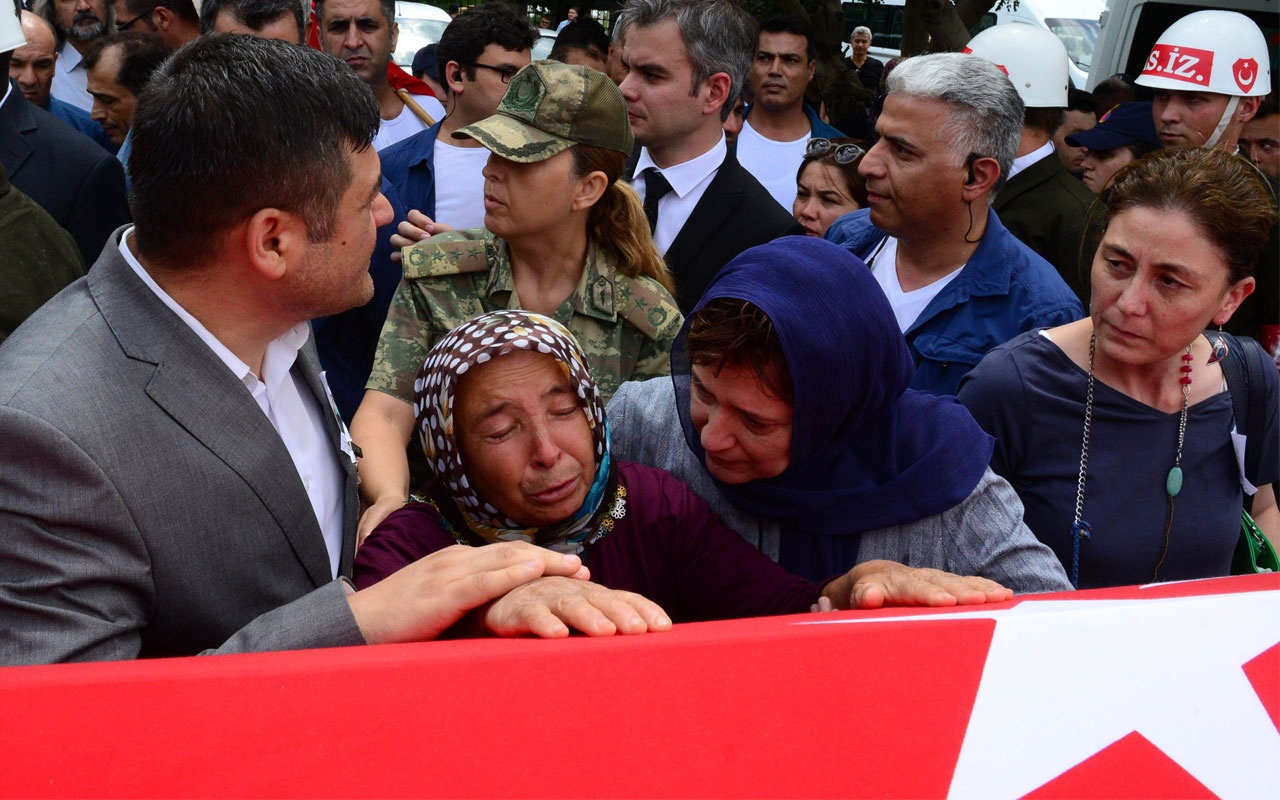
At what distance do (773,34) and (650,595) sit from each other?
5130mm

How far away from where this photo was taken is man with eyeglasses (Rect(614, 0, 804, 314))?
4262 mm

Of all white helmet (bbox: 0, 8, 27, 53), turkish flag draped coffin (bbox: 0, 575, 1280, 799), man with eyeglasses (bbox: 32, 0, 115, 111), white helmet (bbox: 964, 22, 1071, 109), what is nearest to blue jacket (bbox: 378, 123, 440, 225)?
white helmet (bbox: 0, 8, 27, 53)

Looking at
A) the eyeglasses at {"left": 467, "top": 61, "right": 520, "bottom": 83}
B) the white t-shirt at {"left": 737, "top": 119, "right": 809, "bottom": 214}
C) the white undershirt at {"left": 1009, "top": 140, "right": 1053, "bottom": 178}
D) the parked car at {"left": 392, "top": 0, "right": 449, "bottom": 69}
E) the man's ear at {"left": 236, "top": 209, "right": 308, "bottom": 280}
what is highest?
the man's ear at {"left": 236, "top": 209, "right": 308, "bottom": 280}

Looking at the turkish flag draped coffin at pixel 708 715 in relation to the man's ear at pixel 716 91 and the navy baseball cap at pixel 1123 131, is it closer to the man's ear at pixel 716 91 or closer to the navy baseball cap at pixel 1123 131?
the man's ear at pixel 716 91

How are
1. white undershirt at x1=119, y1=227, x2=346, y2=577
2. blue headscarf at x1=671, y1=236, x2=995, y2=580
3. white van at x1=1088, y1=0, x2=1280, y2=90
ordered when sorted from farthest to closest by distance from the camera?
white van at x1=1088, y1=0, x2=1280, y2=90 → blue headscarf at x1=671, y1=236, x2=995, y2=580 → white undershirt at x1=119, y1=227, x2=346, y2=577

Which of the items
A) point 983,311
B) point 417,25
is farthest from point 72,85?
point 417,25

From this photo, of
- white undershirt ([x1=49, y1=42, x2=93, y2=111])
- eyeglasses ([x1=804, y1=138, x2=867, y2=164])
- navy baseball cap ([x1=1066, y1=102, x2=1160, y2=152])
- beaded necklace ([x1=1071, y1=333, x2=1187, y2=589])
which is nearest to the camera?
beaded necklace ([x1=1071, y1=333, x2=1187, y2=589])

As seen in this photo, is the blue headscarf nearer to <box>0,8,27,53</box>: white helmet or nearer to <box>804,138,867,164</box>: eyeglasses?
<box>0,8,27,53</box>: white helmet

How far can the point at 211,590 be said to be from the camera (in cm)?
177

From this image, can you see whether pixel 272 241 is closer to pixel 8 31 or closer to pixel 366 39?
pixel 8 31

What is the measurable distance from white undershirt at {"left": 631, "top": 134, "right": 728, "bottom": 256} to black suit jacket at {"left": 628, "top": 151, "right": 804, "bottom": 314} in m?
0.05

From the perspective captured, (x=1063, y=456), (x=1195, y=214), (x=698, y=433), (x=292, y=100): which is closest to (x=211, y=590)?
(x=292, y=100)

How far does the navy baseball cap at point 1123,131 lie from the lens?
236 inches

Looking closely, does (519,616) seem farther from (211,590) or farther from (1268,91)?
(1268,91)
